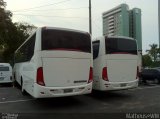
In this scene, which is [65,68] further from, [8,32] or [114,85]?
[8,32]

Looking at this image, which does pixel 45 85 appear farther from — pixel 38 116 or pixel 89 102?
pixel 89 102

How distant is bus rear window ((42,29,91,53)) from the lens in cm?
1160

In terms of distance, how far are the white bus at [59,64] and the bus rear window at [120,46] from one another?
2008mm

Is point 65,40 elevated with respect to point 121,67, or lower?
elevated

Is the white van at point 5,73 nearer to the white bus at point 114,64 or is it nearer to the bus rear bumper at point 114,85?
the white bus at point 114,64

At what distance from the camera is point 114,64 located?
14062 mm

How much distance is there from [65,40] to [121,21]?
150 ft

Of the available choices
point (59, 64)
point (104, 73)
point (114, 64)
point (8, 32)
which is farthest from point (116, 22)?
point (59, 64)

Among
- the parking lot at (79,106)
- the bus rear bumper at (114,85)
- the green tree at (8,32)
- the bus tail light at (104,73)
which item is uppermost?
the green tree at (8,32)

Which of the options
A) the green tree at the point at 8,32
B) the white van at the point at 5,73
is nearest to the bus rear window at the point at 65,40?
the white van at the point at 5,73

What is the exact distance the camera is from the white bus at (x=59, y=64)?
1141 cm

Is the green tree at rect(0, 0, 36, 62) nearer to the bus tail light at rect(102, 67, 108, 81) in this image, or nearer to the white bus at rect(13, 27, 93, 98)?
the bus tail light at rect(102, 67, 108, 81)

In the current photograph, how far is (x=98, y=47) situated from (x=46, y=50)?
366cm

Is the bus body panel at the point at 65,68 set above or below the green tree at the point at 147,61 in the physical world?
above
